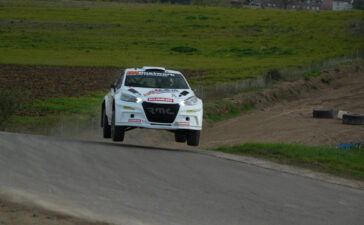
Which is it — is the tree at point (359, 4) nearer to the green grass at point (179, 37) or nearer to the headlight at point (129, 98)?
the green grass at point (179, 37)

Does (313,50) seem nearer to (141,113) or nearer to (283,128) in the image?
(283,128)

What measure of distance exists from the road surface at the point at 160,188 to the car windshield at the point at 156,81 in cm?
277

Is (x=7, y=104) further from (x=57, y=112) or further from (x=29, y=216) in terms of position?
(x=29, y=216)

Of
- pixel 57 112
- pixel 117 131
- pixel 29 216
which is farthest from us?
pixel 57 112

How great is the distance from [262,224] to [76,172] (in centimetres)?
383

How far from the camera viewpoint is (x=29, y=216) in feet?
28.7

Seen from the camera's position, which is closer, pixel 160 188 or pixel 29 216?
pixel 29 216

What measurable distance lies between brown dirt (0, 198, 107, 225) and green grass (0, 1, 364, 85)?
34154 millimetres

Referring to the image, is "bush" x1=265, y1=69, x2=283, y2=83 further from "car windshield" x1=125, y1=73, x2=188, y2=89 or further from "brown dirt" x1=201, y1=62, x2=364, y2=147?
"car windshield" x1=125, y1=73, x2=188, y2=89

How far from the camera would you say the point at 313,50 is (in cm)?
6975

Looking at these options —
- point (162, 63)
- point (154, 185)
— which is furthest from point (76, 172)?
point (162, 63)

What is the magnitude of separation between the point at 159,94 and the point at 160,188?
18.7 feet

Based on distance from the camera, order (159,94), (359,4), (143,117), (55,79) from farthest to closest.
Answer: (359,4) < (55,79) < (159,94) < (143,117)

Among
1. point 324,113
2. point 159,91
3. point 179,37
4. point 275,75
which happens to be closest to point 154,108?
point 159,91
